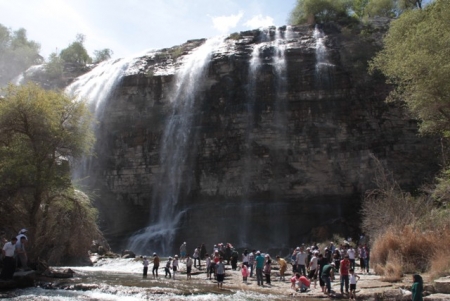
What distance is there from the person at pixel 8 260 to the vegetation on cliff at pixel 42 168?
3.99 metres

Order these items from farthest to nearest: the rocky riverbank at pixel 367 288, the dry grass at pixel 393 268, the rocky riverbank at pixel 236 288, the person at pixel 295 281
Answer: the person at pixel 295 281 < the dry grass at pixel 393 268 < the rocky riverbank at pixel 236 288 < the rocky riverbank at pixel 367 288

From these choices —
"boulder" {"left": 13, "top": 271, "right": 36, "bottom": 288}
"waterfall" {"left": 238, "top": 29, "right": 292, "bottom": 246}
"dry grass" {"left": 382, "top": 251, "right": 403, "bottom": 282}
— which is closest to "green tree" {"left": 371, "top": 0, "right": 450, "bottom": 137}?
"dry grass" {"left": 382, "top": 251, "right": 403, "bottom": 282}

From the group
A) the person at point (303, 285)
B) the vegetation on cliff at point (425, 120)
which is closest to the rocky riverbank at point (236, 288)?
the person at point (303, 285)

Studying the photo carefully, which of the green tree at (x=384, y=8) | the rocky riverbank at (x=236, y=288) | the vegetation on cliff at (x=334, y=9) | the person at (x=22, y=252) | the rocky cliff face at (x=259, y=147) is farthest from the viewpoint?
the green tree at (x=384, y=8)

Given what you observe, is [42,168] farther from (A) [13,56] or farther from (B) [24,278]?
(A) [13,56]

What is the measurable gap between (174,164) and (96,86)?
1293cm

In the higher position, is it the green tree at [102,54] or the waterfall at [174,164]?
the green tree at [102,54]

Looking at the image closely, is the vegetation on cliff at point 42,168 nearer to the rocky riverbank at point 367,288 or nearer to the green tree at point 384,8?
the rocky riverbank at point 367,288

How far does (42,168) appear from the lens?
19.7 m

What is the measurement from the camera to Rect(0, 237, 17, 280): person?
1427cm

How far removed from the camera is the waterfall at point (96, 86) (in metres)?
39.7

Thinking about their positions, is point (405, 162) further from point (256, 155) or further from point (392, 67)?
point (392, 67)

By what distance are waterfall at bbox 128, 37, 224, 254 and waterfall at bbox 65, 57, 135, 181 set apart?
6.62 metres

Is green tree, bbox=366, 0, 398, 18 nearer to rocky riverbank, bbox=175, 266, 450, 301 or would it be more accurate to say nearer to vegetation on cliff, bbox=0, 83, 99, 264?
rocky riverbank, bbox=175, 266, 450, 301
